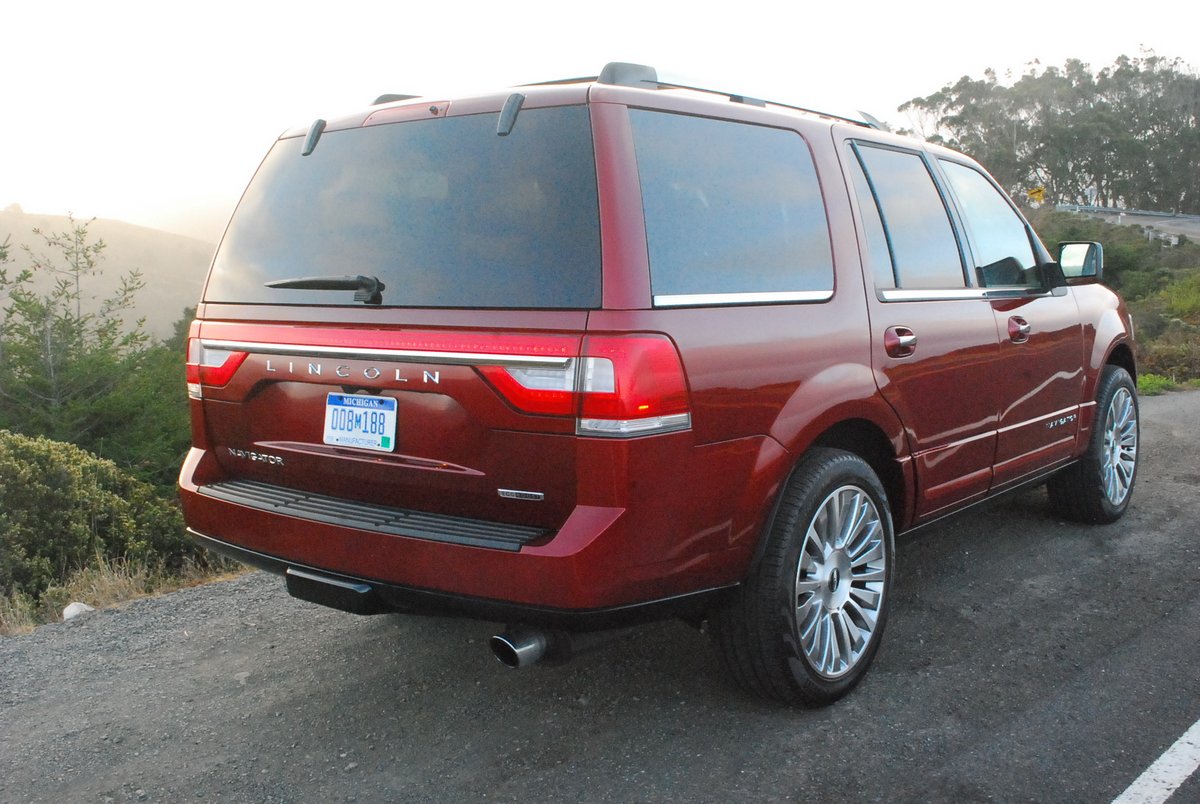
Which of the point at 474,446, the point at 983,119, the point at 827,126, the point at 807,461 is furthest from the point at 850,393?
the point at 983,119

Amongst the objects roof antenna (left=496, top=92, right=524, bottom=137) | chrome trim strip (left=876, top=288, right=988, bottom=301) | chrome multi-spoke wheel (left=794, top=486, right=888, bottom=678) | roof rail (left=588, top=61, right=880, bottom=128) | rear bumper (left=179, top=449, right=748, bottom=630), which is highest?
roof rail (left=588, top=61, right=880, bottom=128)

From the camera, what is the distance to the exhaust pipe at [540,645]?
2.89m

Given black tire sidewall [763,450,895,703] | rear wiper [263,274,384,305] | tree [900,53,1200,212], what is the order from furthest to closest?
1. tree [900,53,1200,212]
2. black tire sidewall [763,450,895,703]
3. rear wiper [263,274,384,305]

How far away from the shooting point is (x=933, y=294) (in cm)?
411

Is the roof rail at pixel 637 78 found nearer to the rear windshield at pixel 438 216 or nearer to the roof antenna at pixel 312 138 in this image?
the rear windshield at pixel 438 216

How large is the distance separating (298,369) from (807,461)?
161 cm

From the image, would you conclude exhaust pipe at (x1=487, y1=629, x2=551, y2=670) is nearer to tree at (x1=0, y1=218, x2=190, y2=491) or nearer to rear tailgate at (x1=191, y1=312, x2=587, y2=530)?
rear tailgate at (x1=191, y1=312, x2=587, y2=530)

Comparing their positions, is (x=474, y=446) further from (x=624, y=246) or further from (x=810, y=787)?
Answer: (x=810, y=787)

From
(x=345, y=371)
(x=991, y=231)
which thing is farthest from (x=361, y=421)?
(x=991, y=231)

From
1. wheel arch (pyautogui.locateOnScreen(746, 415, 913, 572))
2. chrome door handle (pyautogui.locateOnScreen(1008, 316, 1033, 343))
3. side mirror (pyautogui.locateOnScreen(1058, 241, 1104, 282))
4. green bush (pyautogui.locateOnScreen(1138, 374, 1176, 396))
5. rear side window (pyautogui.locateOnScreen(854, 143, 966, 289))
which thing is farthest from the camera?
green bush (pyautogui.locateOnScreen(1138, 374, 1176, 396))

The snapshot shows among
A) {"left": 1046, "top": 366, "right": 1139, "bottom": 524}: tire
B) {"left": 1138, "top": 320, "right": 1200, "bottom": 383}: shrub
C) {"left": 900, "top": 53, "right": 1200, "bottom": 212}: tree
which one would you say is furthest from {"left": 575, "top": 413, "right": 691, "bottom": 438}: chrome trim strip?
{"left": 900, "top": 53, "right": 1200, "bottom": 212}: tree

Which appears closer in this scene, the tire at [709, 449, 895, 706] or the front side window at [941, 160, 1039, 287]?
the tire at [709, 449, 895, 706]

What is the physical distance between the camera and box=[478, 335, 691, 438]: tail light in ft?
8.90

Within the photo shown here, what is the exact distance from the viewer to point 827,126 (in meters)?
3.82
